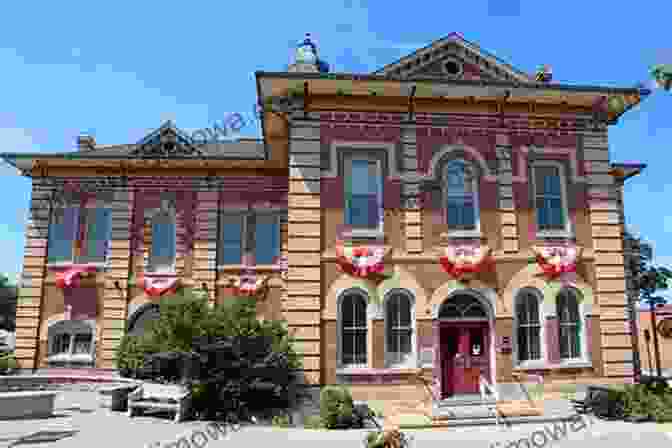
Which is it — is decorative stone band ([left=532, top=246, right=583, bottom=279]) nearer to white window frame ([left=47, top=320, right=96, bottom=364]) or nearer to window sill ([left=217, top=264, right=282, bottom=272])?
window sill ([left=217, top=264, right=282, bottom=272])

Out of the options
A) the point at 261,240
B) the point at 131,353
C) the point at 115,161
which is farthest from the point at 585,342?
the point at 115,161

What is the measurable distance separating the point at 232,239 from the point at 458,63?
11065mm

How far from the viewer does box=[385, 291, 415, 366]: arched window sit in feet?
48.9

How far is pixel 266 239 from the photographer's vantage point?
22.4m

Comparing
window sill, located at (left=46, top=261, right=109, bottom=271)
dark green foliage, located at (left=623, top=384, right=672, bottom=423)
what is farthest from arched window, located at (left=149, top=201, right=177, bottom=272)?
dark green foliage, located at (left=623, top=384, right=672, bottom=423)

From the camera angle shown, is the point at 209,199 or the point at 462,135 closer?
the point at 462,135

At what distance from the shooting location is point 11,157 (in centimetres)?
2192

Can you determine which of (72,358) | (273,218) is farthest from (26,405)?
(273,218)

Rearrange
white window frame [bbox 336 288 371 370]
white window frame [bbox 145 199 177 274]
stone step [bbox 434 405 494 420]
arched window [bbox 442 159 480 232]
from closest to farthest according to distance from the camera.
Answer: stone step [bbox 434 405 494 420]
white window frame [bbox 336 288 371 370]
arched window [bbox 442 159 480 232]
white window frame [bbox 145 199 177 274]

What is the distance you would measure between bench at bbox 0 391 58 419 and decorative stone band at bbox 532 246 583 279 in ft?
42.3

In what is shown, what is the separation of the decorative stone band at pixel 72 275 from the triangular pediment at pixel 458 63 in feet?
46.8

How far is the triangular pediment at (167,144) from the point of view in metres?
23.0

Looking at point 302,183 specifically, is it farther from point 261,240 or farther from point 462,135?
point 261,240

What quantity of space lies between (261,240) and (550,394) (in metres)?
12.1
